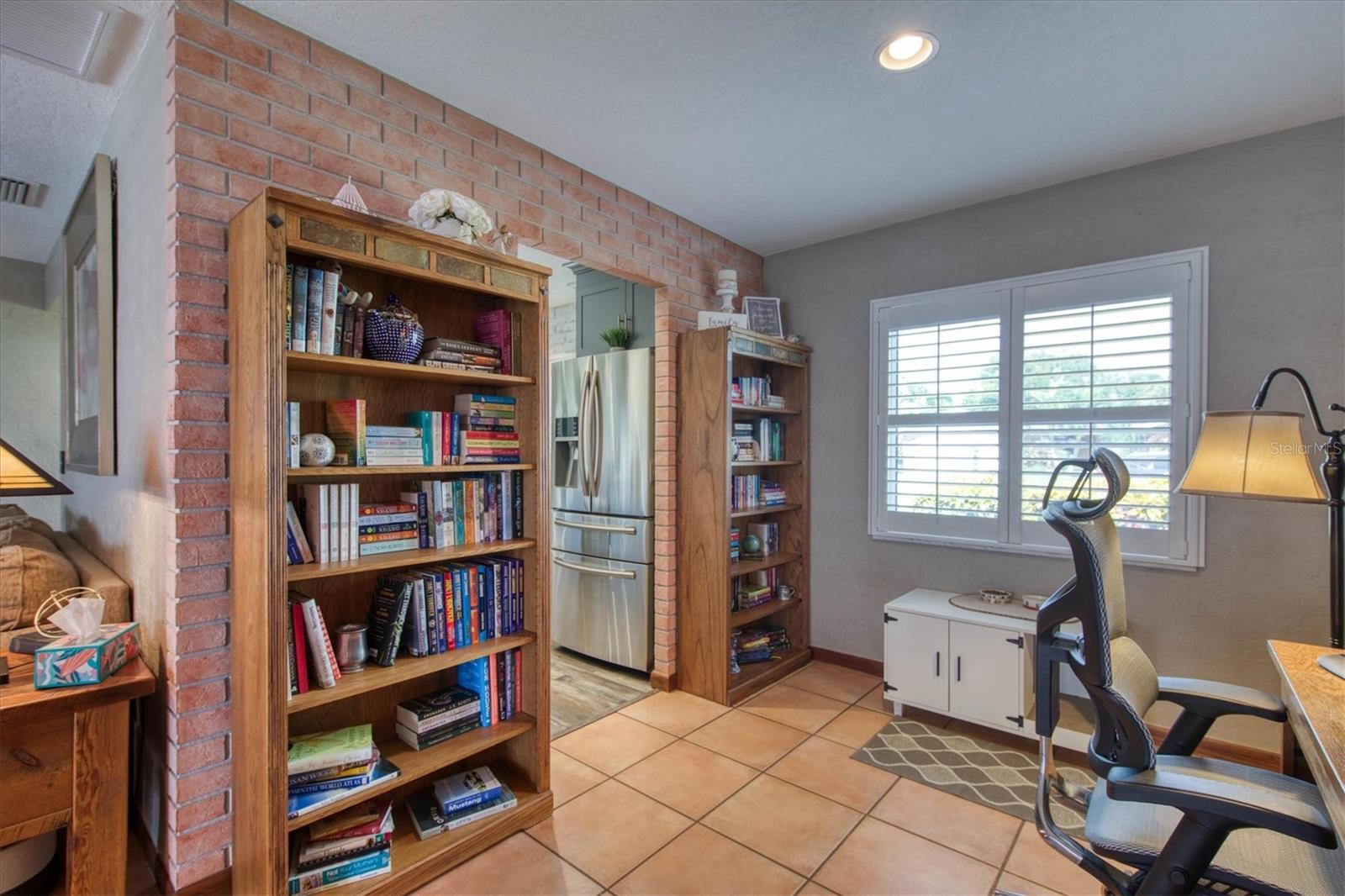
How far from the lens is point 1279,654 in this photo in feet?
5.71

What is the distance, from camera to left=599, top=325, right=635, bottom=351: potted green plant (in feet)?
12.0

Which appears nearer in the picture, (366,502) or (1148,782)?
(1148,782)

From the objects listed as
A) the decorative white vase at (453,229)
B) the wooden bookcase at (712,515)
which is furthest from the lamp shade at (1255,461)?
the decorative white vase at (453,229)

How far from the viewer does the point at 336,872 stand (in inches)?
68.2

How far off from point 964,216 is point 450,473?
2.95 meters

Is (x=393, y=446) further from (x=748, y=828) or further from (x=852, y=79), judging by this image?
(x=852, y=79)

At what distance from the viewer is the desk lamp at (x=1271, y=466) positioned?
179cm

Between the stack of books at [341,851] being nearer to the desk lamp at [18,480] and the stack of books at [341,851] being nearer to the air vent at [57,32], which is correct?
the desk lamp at [18,480]

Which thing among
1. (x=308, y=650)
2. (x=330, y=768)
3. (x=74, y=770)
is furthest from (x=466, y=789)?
(x=74, y=770)

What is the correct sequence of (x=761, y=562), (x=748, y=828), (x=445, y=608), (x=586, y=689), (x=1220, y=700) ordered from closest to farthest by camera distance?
1. (x=1220, y=700)
2. (x=445, y=608)
3. (x=748, y=828)
4. (x=586, y=689)
5. (x=761, y=562)

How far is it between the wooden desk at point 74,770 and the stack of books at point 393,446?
2.74 ft

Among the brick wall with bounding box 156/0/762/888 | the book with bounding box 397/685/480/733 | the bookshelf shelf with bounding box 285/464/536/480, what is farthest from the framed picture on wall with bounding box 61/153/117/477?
the book with bounding box 397/685/480/733

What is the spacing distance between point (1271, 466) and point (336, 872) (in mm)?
3018

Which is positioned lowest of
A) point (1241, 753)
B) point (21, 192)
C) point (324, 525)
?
point (1241, 753)
